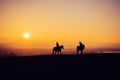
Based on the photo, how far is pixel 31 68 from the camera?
92.7 ft

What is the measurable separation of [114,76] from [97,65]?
502cm

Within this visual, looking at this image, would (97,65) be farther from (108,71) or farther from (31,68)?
(31,68)

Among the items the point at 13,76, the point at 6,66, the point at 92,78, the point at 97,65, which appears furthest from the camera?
the point at 6,66

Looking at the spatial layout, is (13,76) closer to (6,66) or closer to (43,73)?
(43,73)

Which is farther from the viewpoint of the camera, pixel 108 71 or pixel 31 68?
pixel 31 68

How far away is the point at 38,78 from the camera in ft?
77.5

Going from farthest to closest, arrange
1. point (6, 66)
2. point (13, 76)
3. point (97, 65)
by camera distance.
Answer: point (6, 66), point (97, 65), point (13, 76)

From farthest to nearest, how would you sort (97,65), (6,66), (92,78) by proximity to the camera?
1. (6,66)
2. (97,65)
3. (92,78)

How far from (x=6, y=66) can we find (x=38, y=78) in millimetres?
7765

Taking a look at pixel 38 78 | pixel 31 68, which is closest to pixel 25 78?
pixel 38 78

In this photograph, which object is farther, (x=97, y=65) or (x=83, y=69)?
(x=97, y=65)

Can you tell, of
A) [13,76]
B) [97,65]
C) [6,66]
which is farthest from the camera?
[6,66]

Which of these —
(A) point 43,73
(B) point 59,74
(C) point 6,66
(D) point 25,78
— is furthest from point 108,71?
(C) point 6,66

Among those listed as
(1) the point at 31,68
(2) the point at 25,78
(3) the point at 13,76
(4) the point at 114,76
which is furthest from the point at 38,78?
(4) the point at 114,76
